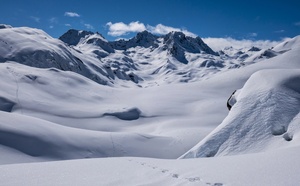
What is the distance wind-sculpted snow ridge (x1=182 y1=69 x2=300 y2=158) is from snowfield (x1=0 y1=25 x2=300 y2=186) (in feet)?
0.13

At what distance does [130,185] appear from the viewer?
5.11 meters

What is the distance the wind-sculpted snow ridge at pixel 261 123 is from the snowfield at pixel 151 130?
4cm

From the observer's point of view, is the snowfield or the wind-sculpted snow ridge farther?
the wind-sculpted snow ridge

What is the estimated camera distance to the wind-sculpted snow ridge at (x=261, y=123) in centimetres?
996

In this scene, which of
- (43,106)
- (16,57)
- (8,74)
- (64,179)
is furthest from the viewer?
(16,57)

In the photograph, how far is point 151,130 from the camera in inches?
1192

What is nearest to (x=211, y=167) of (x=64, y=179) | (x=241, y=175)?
(x=241, y=175)

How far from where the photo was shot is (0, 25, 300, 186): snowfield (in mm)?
5680

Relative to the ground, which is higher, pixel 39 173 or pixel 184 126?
pixel 39 173

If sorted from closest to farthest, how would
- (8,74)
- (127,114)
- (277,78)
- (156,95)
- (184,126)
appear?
(277,78) < (184,126) < (127,114) < (8,74) < (156,95)

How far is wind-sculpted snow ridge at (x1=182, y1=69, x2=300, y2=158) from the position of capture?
392 inches

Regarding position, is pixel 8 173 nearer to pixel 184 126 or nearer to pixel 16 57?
pixel 184 126

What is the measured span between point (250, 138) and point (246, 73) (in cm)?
3743

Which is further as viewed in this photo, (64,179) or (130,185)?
(64,179)
